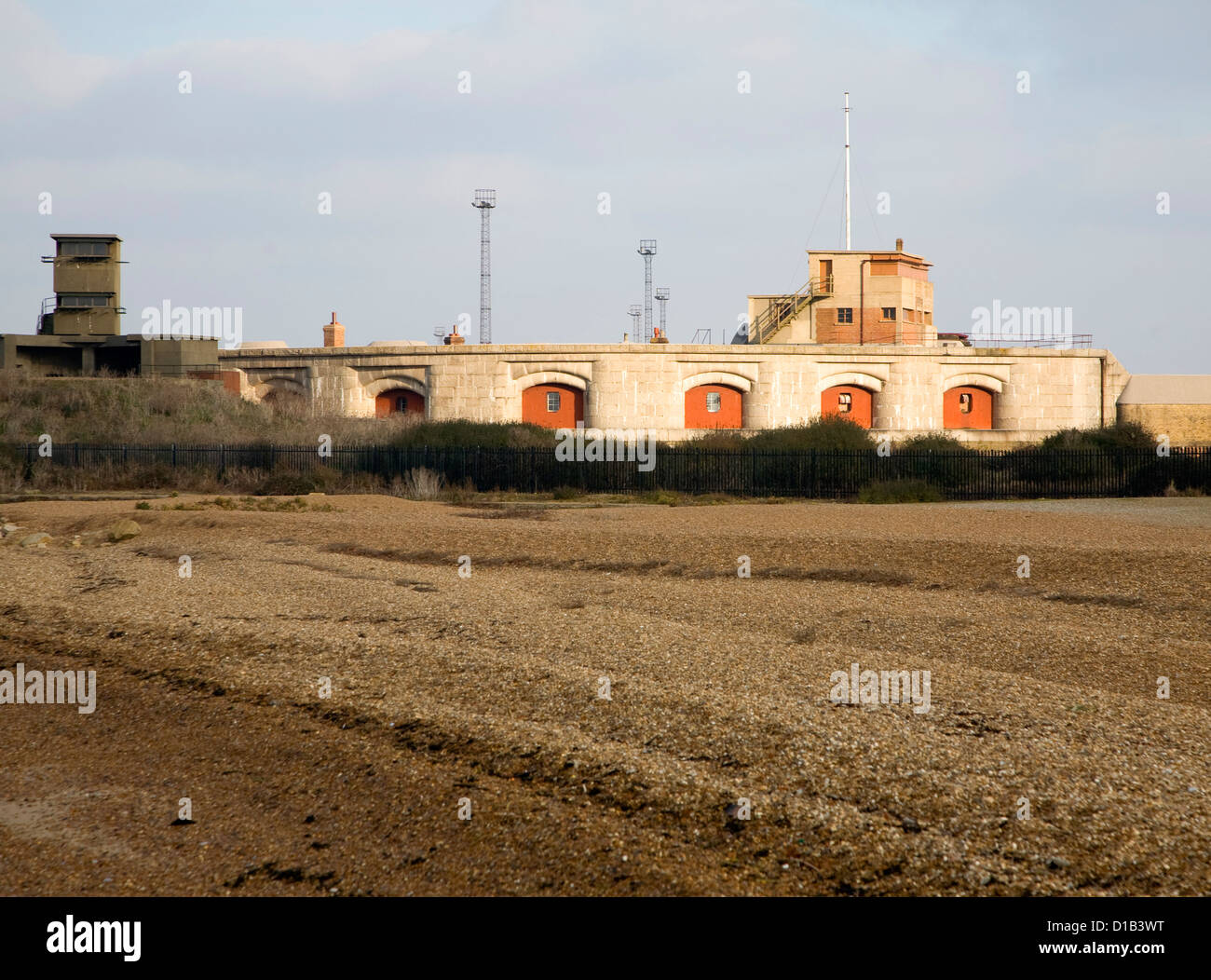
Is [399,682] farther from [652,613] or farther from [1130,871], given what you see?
[1130,871]

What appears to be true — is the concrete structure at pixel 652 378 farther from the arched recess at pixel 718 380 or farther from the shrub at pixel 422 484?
the shrub at pixel 422 484

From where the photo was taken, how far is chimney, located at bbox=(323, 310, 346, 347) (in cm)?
4919

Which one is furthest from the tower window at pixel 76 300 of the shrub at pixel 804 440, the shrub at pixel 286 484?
the shrub at pixel 804 440

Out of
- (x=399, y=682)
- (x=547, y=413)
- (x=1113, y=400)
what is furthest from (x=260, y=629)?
(x=1113, y=400)

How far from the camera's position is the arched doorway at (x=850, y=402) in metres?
45.0

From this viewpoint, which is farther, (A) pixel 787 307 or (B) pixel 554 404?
(A) pixel 787 307

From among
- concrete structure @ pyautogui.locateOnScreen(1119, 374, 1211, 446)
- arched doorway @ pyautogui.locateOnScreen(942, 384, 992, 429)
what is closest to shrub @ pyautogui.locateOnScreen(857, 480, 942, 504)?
arched doorway @ pyautogui.locateOnScreen(942, 384, 992, 429)

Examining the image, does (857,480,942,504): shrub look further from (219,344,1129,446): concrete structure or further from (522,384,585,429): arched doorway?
(522,384,585,429): arched doorway

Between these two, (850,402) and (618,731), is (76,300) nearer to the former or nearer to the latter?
(850,402)

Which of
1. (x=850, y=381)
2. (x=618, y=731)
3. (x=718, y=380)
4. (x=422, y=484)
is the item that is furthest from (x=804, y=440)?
(x=618, y=731)

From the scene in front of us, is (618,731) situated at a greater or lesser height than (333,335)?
lesser

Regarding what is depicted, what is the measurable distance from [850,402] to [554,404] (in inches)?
494

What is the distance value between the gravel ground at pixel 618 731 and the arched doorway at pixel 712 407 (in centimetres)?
2839

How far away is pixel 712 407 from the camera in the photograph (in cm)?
4431
